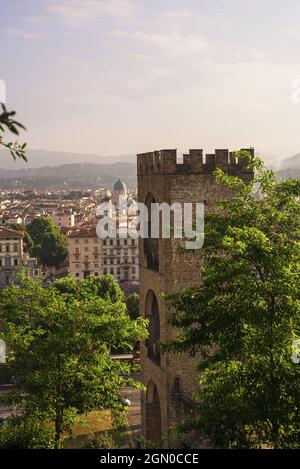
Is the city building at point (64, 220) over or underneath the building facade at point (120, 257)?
over

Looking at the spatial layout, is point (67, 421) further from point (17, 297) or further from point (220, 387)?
point (220, 387)

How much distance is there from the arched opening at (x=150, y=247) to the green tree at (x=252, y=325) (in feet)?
37.7

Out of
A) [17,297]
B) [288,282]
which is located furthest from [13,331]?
[288,282]

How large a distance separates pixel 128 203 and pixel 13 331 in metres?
106

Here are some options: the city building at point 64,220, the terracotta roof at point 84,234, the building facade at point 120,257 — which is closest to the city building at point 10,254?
the terracotta roof at point 84,234

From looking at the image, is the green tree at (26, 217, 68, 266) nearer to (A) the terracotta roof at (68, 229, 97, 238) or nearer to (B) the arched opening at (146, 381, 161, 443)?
(A) the terracotta roof at (68, 229, 97, 238)

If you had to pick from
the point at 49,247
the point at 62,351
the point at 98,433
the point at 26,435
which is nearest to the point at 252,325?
the point at 62,351

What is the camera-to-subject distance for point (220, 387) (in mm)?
12531

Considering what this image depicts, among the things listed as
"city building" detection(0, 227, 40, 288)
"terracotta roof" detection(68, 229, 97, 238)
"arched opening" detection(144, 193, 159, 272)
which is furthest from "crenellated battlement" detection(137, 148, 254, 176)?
"terracotta roof" detection(68, 229, 97, 238)

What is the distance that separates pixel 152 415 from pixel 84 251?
63071mm

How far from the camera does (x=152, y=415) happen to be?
26688 mm

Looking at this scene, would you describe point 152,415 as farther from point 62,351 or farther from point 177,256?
point 62,351

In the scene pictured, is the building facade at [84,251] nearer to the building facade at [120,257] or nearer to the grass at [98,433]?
the building facade at [120,257]

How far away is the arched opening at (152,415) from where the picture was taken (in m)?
26.4
